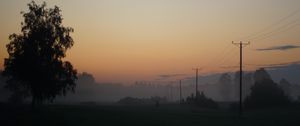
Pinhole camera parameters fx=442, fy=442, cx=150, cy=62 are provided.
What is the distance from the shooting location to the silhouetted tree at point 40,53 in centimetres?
7119

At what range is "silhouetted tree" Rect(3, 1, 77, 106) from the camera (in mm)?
71188

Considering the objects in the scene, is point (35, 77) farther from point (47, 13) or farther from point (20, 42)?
point (47, 13)

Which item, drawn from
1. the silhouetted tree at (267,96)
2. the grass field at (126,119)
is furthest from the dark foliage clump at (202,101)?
the grass field at (126,119)

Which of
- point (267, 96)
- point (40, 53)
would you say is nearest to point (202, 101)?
point (267, 96)

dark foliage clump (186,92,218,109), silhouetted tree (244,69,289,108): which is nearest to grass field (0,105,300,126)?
silhouetted tree (244,69,289,108)

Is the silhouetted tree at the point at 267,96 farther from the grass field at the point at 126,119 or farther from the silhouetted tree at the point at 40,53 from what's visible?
the silhouetted tree at the point at 40,53

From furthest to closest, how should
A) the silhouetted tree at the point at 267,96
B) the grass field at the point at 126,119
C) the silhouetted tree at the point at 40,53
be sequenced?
the silhouetted tree at the point at 267,96
the silhouetted tree at the point at 40,53
the grass field at the point at 126,119

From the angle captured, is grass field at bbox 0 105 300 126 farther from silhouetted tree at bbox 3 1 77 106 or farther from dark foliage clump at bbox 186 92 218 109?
dark foliage clump at bbox 186 92 218 109

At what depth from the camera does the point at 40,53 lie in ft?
238

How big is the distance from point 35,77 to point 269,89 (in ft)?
173

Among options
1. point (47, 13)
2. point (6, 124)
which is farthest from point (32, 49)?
point (6, 124)

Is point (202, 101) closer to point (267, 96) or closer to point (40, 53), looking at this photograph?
point (267, 96)

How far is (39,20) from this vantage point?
7362 centimetres

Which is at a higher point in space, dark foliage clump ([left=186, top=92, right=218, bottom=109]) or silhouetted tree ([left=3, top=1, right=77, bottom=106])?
silhouetted tree ([left=3, top=1, right=77, bottom=106])
